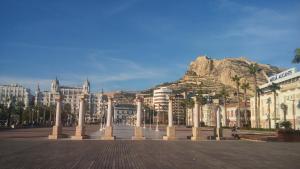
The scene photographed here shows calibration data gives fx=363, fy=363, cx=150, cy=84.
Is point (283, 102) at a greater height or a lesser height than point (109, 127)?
greater

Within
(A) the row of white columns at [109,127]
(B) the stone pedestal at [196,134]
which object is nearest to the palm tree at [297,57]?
(A) the row of white columns at [109,127]

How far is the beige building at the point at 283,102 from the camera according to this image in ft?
272

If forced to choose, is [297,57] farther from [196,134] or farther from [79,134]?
[79,134]

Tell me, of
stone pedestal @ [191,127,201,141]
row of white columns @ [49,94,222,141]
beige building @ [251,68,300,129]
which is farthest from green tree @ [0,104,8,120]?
stone pedestal @ [191,127,201,141]

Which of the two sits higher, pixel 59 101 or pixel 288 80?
pixel 288 80

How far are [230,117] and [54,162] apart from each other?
13053 centimetres

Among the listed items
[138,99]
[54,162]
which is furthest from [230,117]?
[54,162]

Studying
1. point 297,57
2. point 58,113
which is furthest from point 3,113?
point 297,57

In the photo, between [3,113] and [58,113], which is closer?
[58,113]

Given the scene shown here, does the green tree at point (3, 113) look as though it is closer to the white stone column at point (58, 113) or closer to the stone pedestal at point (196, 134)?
the white stone column at point (58, 113)

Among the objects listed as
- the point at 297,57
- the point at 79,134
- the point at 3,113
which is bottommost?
the point at 79,134

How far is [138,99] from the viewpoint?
4269 cm

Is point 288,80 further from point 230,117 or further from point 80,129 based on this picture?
point 80,129

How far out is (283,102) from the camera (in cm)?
9162
